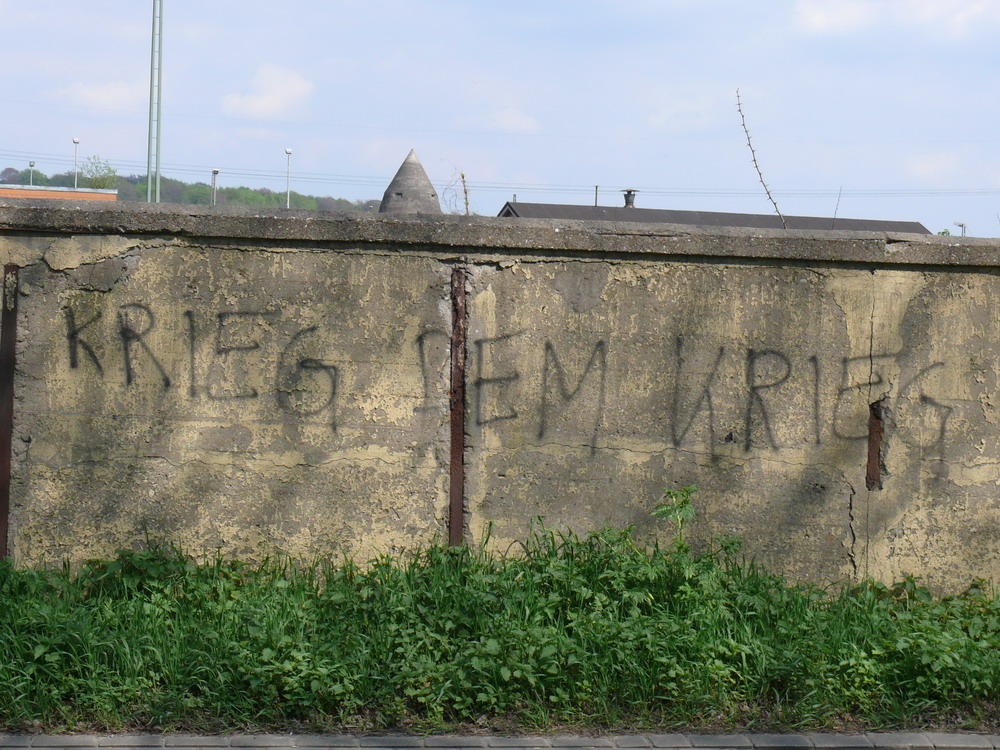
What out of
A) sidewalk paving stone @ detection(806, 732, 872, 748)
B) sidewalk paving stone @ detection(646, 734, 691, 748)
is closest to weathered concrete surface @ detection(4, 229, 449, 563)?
sidewalk paving stone @ detection(646, 734, 691, 748)

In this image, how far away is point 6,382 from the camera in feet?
15.4

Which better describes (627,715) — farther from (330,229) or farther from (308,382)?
(330,229)

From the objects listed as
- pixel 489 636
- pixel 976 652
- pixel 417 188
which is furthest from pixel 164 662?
pixel 417 188

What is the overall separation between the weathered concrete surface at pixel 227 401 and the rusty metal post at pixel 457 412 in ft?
0.17

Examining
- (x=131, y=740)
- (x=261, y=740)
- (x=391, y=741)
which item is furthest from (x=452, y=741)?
(x=131, y=740)

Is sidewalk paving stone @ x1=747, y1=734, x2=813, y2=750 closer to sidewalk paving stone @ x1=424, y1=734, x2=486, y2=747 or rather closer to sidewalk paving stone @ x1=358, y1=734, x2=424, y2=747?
sidewalk paving stone @ x1=424, y1=734, x2=486, y2=747

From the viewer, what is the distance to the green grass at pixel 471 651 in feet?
12.6

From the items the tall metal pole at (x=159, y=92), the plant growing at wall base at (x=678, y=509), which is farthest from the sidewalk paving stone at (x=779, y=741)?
the tall metal pole at (x=159, y=92)

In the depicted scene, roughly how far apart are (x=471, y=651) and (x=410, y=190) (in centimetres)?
999

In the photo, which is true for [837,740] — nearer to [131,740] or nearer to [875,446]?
[875,446]

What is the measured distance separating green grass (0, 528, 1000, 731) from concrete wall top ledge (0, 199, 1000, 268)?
1.57 metres

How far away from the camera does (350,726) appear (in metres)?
3.77

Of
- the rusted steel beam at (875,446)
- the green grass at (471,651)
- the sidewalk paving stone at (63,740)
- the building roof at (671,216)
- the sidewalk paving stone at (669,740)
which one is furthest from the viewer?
the building roof at (671,216)

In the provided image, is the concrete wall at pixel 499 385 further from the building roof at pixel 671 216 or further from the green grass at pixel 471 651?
the building roof at pixel 671 216
